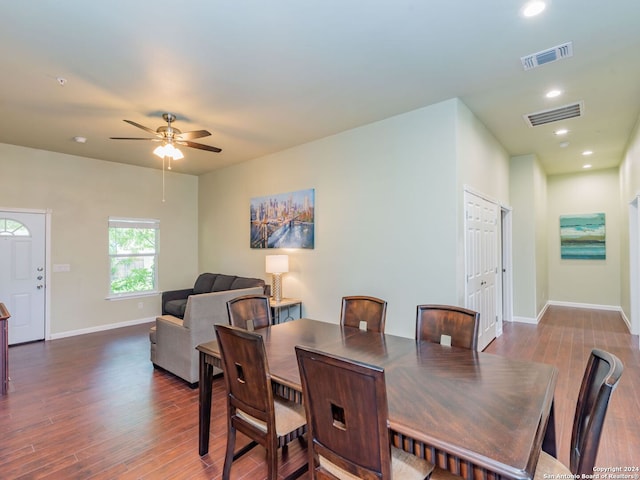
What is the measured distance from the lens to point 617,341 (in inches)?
179

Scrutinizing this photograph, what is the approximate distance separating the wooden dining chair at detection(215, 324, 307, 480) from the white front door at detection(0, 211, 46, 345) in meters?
4.83

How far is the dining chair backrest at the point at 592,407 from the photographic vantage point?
1065 mm

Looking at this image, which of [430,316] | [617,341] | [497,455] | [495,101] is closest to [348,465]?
[497,455]

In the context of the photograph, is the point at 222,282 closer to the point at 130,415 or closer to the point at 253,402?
the point at 130,415

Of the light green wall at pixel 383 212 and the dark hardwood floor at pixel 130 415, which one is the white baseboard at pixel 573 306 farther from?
the light green wall at pixel 383 212

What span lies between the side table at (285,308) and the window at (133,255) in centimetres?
291

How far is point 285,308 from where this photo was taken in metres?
5.01

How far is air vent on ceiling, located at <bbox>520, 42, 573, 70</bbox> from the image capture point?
2490 millimetres

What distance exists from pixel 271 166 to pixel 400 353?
4.12 metres

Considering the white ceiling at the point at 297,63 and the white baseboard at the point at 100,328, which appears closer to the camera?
the white ceiling at the point at 297,63

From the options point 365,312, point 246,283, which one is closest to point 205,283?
point 246,283

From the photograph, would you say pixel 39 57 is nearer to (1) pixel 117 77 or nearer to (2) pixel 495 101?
(1) pixel 117 77

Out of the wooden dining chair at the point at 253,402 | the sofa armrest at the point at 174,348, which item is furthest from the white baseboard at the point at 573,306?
the sofa armrest at the point at 174,348

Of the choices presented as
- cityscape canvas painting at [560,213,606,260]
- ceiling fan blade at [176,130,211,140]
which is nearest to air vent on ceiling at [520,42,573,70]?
ceiling fan blade at [176,130,211,140]
